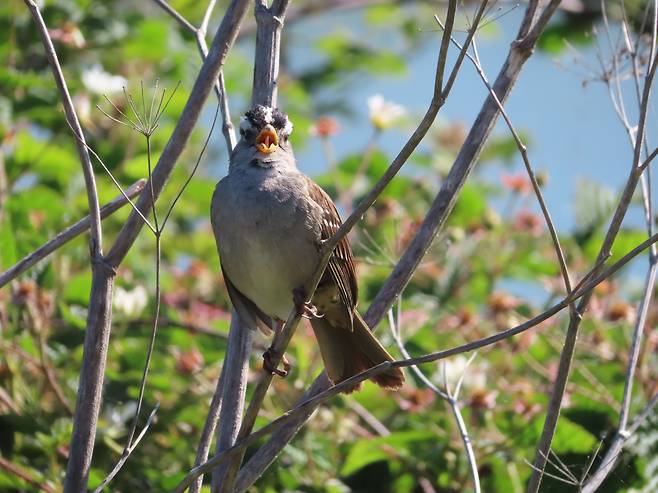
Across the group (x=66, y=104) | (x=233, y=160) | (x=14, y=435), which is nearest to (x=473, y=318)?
(x=233, y=160)

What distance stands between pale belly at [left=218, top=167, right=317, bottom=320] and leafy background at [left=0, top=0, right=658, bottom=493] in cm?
22

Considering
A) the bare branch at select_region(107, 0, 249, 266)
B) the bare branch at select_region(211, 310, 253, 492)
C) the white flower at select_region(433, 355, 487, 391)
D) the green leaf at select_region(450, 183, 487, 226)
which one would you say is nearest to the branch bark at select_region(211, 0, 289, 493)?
the bare branch at select_region(211, 310, 253, 492)

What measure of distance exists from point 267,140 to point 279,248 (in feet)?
1.30

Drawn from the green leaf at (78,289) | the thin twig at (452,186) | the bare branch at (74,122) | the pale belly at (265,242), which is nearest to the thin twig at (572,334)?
the thin twig at (452,186)

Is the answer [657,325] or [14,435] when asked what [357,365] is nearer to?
[14,435]

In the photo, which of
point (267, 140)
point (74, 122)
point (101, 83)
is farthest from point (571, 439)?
point (101, 83)

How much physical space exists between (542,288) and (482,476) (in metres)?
1.35

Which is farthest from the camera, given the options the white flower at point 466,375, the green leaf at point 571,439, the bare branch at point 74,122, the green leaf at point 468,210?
the green leaf at point 468,210

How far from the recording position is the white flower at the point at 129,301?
402 cm

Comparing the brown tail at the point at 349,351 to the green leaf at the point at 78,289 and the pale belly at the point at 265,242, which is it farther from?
the green leaf at the point at 78,289

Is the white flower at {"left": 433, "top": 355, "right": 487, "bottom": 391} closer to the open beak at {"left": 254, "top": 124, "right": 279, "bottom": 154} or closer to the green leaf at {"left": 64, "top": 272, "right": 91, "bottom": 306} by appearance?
the open beak at {"left": 254, "top": 124, "right": 279, "bottom": 154}

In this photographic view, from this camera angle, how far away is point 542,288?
4961mm

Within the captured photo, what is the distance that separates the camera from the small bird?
3275mm

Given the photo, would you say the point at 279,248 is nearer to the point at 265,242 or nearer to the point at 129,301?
the point at 265,242
